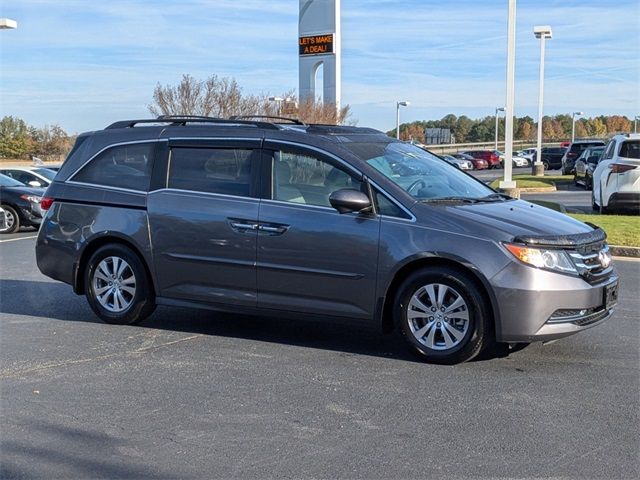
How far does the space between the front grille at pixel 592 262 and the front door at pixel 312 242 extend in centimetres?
145

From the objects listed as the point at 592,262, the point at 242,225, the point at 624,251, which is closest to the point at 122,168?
the point at 242,225

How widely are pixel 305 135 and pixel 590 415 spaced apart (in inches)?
122

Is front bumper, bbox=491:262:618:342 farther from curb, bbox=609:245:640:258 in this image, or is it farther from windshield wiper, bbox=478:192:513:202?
curb, bbox=609:245:640:258

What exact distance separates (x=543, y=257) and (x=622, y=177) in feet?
35.9

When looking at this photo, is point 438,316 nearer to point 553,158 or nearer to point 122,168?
point 122,168

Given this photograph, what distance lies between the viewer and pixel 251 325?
703 centimetres

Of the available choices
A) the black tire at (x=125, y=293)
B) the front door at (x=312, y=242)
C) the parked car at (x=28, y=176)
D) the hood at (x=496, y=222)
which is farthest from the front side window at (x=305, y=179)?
the parked car at (x=28, y=176)

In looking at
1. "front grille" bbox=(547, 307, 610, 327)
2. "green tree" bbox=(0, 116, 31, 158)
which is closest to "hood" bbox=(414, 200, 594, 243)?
"front grille" bbox=(547, 307, 610, 327)

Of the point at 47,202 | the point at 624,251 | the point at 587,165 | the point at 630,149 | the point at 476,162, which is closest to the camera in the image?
the point at 47,202

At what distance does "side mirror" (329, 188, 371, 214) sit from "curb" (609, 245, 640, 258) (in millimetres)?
6594

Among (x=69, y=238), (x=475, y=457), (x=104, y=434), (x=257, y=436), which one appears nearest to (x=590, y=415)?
(x=475, y=457)

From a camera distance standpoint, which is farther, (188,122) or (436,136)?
A: (436,136)

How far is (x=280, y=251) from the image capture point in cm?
605

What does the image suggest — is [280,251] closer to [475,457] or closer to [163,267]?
[163,267]
